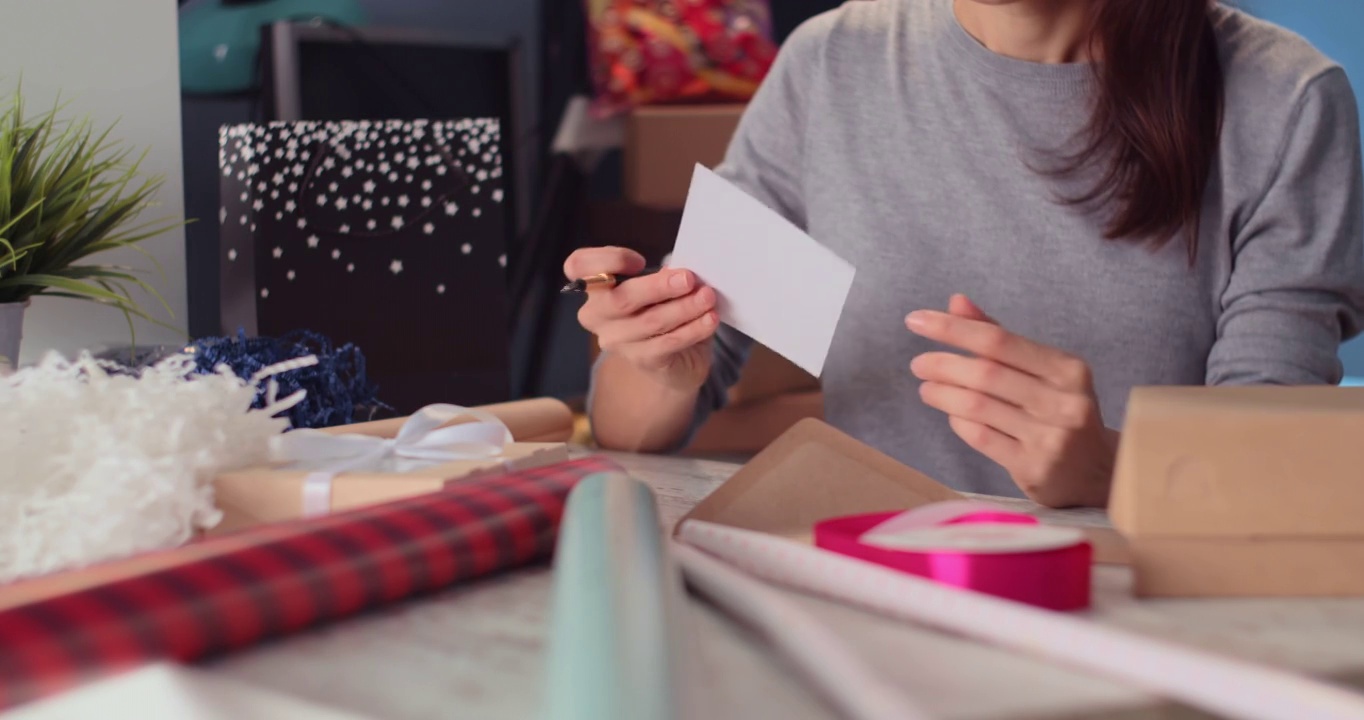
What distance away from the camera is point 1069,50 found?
1.18 m

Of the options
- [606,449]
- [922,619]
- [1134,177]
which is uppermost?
[1134,177]

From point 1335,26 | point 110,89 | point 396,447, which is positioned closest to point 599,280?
point 396,447

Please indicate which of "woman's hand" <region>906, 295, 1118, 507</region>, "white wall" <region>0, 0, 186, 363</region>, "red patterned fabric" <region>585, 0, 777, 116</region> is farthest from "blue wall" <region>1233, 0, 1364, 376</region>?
"white wall" <region>0, 0, 186, 363</region>

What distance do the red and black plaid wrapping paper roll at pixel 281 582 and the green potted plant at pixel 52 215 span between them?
16.9 inches

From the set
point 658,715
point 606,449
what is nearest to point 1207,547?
point 658,715

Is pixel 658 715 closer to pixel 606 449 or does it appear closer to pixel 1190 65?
pixel 606 449

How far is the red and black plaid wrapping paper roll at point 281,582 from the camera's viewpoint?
38 cm

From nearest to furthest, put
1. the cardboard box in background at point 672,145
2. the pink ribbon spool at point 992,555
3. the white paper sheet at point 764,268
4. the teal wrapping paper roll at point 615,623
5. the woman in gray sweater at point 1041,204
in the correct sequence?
the teal wrapping paper roll at point 615,623
the pink ribbon spool at point 992,555
the white paper sheet at point 764,268
the woman in gray sweater at point 1041,204
the cardboard box in background at point 672,145

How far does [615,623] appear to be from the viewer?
350mm

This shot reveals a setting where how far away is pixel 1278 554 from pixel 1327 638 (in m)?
0.05

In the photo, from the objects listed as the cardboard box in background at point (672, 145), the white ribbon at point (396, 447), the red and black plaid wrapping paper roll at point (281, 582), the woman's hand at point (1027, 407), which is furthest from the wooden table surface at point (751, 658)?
the cardboard box in background at point (672, 145)

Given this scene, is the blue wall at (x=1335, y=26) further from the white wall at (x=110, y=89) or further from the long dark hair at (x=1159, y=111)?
the white wall at (x=110, y=89)

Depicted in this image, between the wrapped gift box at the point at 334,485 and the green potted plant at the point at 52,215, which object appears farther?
the green potted plant at the point at 52,215

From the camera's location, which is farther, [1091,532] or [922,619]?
[1091,532]
